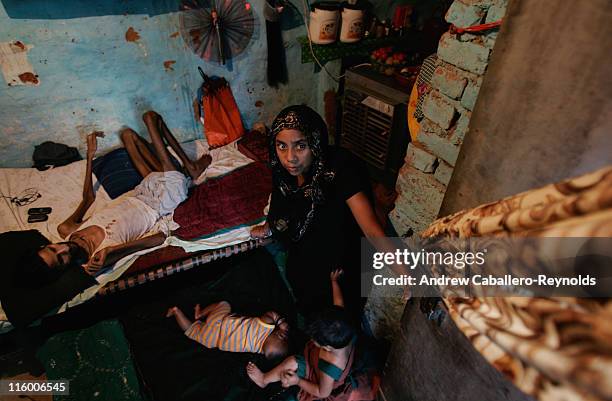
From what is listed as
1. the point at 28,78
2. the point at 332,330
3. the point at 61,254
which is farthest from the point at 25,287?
the point at 332,330

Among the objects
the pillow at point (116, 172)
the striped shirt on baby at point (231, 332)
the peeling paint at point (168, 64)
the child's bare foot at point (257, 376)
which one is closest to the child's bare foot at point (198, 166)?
the pillow at point (116, 172)

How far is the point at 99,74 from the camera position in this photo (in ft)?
12.2

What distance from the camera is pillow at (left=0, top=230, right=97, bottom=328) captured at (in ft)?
8.03

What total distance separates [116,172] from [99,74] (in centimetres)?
107

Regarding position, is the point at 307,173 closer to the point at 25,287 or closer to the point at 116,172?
the point at 25,287

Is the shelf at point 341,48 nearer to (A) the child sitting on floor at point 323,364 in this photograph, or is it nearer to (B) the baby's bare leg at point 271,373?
(A) the child sitting on floor at point 323,364

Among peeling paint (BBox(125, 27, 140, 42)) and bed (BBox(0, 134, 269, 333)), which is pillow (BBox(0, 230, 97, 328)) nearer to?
bed (BBox(0, 134, 269, 333))

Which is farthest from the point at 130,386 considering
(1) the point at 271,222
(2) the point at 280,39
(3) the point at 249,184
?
(2) the point at 280,39

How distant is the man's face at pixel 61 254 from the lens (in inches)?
104

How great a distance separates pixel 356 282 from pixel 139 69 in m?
3.36

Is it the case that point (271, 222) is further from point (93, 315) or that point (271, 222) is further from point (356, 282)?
point (93, 315)

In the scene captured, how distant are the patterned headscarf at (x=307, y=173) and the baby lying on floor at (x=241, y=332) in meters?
0.64

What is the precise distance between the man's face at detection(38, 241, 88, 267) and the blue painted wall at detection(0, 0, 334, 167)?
5.48 ft

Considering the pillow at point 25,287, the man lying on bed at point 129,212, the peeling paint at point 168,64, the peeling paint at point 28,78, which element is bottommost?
the pillow at point 25,287
